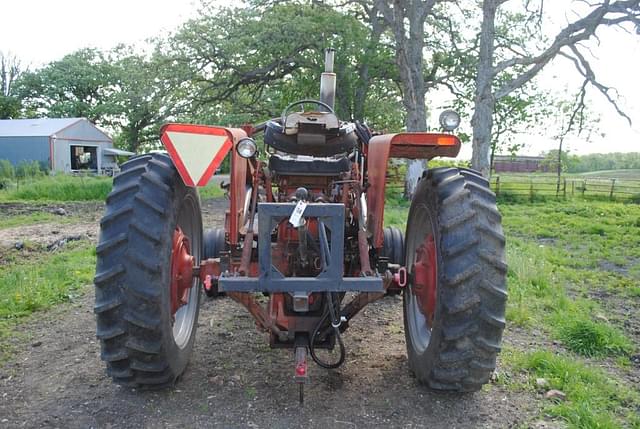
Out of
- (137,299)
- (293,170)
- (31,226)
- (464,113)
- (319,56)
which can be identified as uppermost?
(319,56)

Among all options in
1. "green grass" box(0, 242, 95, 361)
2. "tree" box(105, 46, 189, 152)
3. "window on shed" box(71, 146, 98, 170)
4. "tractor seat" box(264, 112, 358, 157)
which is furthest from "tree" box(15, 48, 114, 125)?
"tractor seat" box(264, 112, 358, 157)

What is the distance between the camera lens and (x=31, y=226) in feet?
38.3

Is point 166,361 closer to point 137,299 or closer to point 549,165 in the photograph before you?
point 137,299

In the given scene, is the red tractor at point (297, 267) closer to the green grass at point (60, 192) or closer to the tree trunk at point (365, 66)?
the green grass at point (60, 192)

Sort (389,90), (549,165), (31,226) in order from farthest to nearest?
(549,165), (389,90), (31,226)

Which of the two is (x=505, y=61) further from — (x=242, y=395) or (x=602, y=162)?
(x=602, y=162)

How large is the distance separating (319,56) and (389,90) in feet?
13.7

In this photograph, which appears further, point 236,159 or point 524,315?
point 524,315

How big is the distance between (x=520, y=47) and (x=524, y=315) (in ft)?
45.8

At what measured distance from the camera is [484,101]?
15477 mm

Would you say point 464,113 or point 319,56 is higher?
point 319,56

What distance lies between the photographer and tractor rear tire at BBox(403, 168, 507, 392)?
10.8ft

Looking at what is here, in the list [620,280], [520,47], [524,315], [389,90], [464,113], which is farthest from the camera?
[389,90]

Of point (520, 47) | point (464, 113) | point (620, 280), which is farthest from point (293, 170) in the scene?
point (464, 113)
